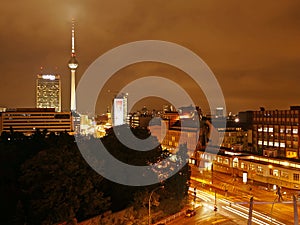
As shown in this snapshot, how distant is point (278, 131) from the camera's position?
157 feet

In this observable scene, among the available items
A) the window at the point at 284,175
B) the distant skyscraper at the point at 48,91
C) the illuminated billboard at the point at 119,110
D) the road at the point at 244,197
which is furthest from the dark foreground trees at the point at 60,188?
the distant skyscraper at the point at 48,91

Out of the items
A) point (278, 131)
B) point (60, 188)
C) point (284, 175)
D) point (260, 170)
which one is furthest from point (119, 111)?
point (60, 188)

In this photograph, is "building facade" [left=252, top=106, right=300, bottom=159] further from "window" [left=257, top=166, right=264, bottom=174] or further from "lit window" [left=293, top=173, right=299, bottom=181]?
"lit window" [left=293, top=173, right=299, bottom=181]

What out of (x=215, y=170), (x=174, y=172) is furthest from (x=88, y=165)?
(x=215, y=170)

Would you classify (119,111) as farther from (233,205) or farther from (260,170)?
(233,205)

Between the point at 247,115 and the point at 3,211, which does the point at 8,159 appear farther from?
the point at 247,115

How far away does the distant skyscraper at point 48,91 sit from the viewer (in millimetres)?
149500

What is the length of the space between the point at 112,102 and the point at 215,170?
10011cm

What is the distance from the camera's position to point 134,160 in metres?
21.4

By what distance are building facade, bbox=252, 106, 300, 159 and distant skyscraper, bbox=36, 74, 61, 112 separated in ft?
374

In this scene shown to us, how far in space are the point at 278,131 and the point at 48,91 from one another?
120m

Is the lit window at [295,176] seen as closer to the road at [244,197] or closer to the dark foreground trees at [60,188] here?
the road at [244,197]

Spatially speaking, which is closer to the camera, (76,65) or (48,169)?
(48,169)

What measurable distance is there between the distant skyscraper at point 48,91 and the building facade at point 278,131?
11413cm
